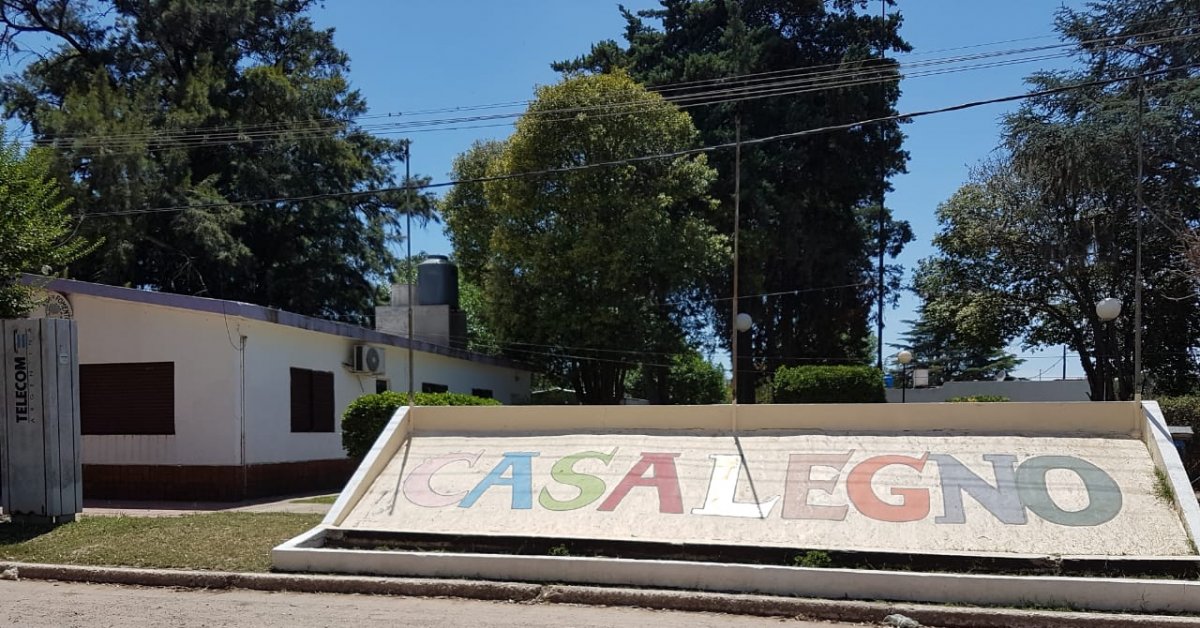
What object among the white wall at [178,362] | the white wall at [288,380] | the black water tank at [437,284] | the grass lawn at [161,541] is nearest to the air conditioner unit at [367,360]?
the white wall at [288,380]

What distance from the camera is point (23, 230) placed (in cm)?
1273

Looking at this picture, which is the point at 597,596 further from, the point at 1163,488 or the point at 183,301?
the point at 183,301

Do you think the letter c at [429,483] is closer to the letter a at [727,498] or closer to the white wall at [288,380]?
the letter a at [727,498]

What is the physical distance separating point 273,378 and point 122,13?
21.7 m

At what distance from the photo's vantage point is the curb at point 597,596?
7.09 m

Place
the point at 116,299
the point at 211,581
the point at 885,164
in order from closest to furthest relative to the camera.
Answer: the point at 211,581
the point at 116,299
the point at 885,164

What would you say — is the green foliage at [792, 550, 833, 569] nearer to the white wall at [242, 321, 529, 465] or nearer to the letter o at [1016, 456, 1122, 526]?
the letter o at [1016, 456, 1122, 526]

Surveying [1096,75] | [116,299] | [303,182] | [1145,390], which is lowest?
[1145,390]

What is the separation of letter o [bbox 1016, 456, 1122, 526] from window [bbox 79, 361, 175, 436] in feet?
45.7

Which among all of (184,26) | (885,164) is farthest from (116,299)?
(885,164)

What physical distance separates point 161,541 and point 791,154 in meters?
26.2

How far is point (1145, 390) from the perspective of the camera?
30312 millimetres

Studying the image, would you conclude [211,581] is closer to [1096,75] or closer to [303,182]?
[303,182]

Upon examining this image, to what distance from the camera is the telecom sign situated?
835 cm
